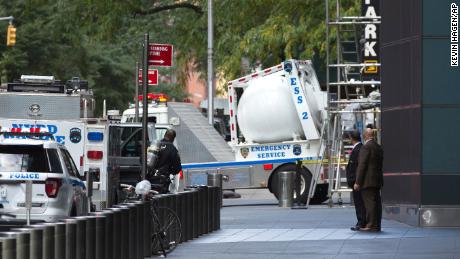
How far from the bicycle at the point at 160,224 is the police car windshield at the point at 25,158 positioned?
50.3 inches

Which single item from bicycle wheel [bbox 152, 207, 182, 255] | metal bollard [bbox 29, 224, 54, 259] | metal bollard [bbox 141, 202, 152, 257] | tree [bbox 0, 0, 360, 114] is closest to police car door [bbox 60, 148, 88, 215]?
bicycle wheel [bbox 152, 207, 182, 255]

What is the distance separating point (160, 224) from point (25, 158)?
233 centimetres

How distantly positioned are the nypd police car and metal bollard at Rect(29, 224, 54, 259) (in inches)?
261

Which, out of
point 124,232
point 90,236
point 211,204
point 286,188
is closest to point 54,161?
point 124,232

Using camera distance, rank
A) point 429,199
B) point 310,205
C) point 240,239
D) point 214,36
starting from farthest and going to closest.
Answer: point 214,36, point 310,205, point 429,199, point 240,239

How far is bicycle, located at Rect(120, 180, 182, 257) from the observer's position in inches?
688

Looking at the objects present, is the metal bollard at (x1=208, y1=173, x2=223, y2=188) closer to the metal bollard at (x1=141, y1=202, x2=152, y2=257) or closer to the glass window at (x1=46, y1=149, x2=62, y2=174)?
the glass window at (x1=46, y1=149, x2=62, y2=174)

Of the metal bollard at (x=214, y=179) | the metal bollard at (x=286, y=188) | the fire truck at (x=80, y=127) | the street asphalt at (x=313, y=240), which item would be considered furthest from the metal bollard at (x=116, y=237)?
the metal bollard at (x=286, y=188)

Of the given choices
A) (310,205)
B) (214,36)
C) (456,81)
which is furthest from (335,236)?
(214,36)

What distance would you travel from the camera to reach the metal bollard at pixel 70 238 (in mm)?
12602

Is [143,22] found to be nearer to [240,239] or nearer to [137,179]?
[137,179]

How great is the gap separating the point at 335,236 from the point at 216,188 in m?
2.51

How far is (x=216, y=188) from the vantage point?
2269cm

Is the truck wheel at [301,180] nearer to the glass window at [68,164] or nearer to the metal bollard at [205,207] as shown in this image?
the metal bollard at [205,207]
